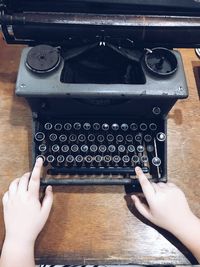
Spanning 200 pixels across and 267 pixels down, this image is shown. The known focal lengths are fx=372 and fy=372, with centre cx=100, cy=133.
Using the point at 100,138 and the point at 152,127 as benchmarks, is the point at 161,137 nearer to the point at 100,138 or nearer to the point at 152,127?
the point at 152,127

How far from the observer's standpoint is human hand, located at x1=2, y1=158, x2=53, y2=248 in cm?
124

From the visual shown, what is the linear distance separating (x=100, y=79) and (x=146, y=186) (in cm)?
43

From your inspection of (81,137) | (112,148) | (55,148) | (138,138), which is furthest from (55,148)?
(138,138)

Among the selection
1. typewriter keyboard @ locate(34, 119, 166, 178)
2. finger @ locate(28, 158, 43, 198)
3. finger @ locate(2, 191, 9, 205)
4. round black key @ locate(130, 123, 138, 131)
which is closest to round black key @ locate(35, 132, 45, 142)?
typewriter keyboard @ locate(34, 119, 166, 178)

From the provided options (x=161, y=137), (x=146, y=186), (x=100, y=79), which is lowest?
(x=146, y=186)

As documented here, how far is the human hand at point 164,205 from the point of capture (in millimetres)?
1276

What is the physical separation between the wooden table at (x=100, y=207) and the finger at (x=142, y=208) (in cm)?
4

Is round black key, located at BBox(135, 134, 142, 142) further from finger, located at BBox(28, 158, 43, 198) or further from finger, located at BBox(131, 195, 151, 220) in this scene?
finger, located at BBox(28, 158, 43, 198)

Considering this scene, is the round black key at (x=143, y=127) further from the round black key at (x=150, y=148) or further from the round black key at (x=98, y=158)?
the round black key at (x=98, y=158)

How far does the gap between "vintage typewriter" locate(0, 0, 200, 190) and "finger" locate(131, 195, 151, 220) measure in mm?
61

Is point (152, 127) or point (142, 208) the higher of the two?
point (152, 127)

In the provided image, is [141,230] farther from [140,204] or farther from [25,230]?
[25,230]

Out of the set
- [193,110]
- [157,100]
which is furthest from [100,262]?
[193,110]

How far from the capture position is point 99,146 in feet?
4.53
